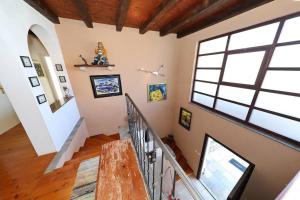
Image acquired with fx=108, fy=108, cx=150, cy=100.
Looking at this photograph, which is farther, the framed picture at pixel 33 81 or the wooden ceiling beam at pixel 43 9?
the wooden ceiling beam at pixel 43 9

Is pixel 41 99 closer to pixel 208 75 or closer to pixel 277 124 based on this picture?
pixel 208 75

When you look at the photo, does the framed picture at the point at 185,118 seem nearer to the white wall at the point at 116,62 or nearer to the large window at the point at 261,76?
the white wall at the point at 116,62

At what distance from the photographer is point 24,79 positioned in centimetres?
132

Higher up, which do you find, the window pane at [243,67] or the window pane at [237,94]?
the window pane at [243,67]

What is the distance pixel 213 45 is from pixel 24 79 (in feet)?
11.3

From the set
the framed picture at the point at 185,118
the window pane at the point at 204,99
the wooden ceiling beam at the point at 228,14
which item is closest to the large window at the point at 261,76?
the window pane at the point at 204,99

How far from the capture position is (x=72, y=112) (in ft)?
8.20

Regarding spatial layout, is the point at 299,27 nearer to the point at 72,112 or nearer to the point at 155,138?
the point at 155,138

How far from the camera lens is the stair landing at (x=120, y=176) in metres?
0.95

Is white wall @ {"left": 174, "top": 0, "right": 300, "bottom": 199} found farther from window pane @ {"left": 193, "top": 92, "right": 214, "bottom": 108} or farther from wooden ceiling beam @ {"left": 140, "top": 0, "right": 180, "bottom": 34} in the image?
wooden ceiling beam @ {"left": 140, "top": 0, "right": 180, "bottom": 34}

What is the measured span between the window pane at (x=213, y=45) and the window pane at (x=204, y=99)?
1156mm

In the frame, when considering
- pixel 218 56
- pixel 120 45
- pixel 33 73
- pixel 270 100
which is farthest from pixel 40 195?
pixel 218 56

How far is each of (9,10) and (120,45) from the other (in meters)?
1.87

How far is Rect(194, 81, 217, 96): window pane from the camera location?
269cm
